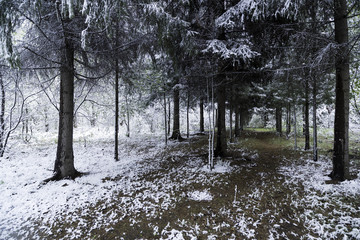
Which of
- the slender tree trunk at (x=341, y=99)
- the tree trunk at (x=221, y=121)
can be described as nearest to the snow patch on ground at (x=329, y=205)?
the slender tree trunk at (x=341, y=99)

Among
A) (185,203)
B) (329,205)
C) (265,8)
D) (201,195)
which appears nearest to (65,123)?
(185,203)

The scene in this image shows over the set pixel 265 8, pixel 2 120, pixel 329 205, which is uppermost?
pixel 265 8

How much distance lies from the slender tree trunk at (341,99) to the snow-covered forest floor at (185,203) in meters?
0.51

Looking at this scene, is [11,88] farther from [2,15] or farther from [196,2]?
[196,2]

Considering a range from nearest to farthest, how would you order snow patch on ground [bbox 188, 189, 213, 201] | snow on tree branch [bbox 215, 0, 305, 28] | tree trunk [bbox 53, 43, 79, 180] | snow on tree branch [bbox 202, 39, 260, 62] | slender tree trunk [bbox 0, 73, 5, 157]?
snow on tree branch [bbox 215, 0, 305, 28]
snow patch on ground [bbox 188, 189, 213, 201]
snow on tree branch [bbox 202, 39, 260, 62]
tree trunk [bbox 53, 43, 79, 180]
slender tree trunk [bbox 0, 73, 5, 157]

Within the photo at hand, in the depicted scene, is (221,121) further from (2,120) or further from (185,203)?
(2,120)

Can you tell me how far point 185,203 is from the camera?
4.33 meters

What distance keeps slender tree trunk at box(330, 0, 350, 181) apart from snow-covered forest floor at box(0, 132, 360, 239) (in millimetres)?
509

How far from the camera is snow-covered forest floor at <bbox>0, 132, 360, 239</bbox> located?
334 centimetres

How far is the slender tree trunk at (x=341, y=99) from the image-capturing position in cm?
461

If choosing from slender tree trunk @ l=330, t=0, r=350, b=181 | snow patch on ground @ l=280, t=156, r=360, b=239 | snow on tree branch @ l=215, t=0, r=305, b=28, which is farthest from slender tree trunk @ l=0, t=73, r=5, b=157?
slender tree trunk @ l=330, t=0, r=350, b=181

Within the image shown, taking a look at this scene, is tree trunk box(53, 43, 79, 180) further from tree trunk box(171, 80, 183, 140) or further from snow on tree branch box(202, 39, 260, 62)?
tree trunk box(171, 80, 183, 140)

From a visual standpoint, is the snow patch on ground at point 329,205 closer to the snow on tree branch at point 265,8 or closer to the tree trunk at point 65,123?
the snow on tree branch at point 265,8

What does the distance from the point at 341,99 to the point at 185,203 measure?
210 inches
